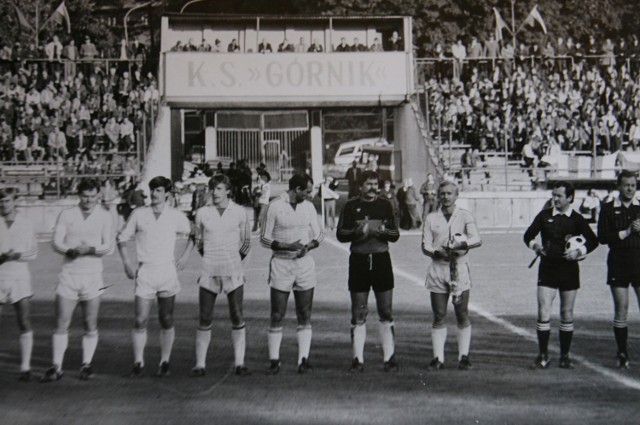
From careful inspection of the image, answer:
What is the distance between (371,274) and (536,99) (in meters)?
28.0

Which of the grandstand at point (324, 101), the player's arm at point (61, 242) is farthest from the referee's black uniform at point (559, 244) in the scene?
the grandstand at point (324, 101)

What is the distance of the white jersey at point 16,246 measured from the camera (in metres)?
8.51

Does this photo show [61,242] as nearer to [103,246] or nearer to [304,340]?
[103,246]

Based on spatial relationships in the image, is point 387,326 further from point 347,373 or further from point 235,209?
point 235,209

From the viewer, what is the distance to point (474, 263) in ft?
61.7

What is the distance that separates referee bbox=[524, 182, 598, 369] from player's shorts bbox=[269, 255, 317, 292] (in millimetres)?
2180

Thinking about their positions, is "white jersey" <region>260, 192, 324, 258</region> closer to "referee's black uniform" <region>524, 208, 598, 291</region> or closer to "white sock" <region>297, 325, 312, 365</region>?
"white sock" <region>297, 325, 312, 365</region>

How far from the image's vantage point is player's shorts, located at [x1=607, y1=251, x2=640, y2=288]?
8797 mm

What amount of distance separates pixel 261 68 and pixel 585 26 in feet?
73.7

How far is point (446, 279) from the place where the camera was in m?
8.82

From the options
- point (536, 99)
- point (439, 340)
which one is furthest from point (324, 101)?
point (439, 340)

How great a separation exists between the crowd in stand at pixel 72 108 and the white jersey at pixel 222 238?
22.3 m

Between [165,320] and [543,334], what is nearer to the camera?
[165,320]

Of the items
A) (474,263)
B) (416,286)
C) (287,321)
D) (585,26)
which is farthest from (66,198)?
(585,26)
